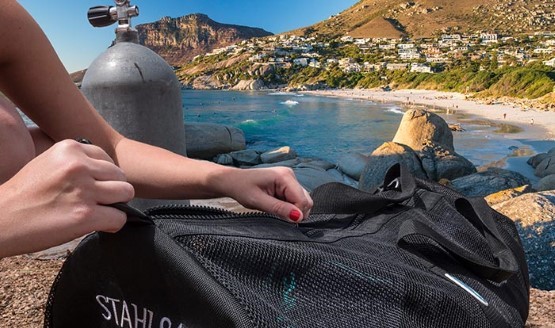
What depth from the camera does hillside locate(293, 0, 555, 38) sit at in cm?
8400

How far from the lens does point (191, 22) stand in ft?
442

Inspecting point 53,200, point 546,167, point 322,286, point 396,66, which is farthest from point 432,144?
point 396,66

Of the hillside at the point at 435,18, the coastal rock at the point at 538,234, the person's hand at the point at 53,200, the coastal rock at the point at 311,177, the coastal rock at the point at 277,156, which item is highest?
the hillside at the point at 435,18

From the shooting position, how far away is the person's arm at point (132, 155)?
1.13 m

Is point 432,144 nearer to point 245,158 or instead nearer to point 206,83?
point 245,158

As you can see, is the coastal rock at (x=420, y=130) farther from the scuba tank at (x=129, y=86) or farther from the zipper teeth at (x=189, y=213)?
the zipper teeth at (x=189, y=213)

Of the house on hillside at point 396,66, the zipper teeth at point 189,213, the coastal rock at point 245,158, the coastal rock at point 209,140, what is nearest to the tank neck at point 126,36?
the zipper teeth at point 189,213

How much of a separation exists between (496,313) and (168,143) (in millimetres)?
2429

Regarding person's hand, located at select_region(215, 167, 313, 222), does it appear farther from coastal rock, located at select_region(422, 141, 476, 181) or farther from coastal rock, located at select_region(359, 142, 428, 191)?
coastal rock, located at select_region(422, 141, 476, 181)

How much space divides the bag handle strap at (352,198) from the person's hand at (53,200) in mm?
826

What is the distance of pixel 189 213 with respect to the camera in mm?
898

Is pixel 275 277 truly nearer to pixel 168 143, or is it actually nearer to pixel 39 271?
pixel 39 271

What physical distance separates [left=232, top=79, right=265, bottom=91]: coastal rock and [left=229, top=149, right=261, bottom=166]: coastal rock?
76.4 meters

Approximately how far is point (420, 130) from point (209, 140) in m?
5.27
